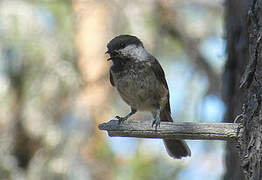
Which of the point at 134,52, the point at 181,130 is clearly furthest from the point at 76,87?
the point at 181,130

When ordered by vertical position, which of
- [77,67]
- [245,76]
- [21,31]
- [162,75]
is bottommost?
[245,76]

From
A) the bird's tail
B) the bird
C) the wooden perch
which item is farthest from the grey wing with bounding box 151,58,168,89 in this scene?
the wooden perch

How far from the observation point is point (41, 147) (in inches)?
263

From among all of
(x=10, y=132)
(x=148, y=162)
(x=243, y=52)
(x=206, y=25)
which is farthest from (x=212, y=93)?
(x=10, y=132)

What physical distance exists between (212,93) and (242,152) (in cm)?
384

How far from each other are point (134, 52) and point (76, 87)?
177 centimetres

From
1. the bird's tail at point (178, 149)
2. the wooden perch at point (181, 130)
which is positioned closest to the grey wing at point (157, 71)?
the bird's tail at point (178, 149)

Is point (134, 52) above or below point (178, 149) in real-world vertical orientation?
above

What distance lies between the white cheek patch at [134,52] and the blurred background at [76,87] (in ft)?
5.24

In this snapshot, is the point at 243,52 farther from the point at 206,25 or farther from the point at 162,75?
the point at 206,25

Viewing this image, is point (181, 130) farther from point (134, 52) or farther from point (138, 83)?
point (134, 52)

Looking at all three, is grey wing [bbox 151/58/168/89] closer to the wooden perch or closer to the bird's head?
the bird's head

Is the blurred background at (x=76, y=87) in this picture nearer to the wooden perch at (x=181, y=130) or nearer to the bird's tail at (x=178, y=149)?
the bird's tail at (x=178, y=149)

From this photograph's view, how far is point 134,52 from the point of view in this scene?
447cm
